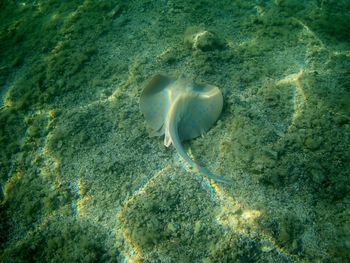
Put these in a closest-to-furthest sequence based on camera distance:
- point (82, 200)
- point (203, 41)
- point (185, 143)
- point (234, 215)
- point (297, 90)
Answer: point (234, 215)
point (82, 200)
point (185, 143)
point (297, 90)
point (203, 41)

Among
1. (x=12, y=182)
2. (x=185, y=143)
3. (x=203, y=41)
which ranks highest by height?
(x=203, y=41)

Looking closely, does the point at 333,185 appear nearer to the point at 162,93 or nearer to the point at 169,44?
the point at 162,93

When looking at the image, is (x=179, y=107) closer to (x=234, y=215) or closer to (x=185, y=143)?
(x=185, y=143)

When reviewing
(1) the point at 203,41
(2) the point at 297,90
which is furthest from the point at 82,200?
(2) the point at 297,90

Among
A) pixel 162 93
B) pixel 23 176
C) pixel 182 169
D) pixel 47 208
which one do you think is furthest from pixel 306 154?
pixel 23 176

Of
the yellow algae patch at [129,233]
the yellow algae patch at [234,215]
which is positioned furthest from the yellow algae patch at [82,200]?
the yellow algae patch at [234,215]

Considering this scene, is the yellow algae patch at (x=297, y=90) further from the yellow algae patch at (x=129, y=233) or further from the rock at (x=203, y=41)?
the yellow algae patch at (x=129, y=233)
